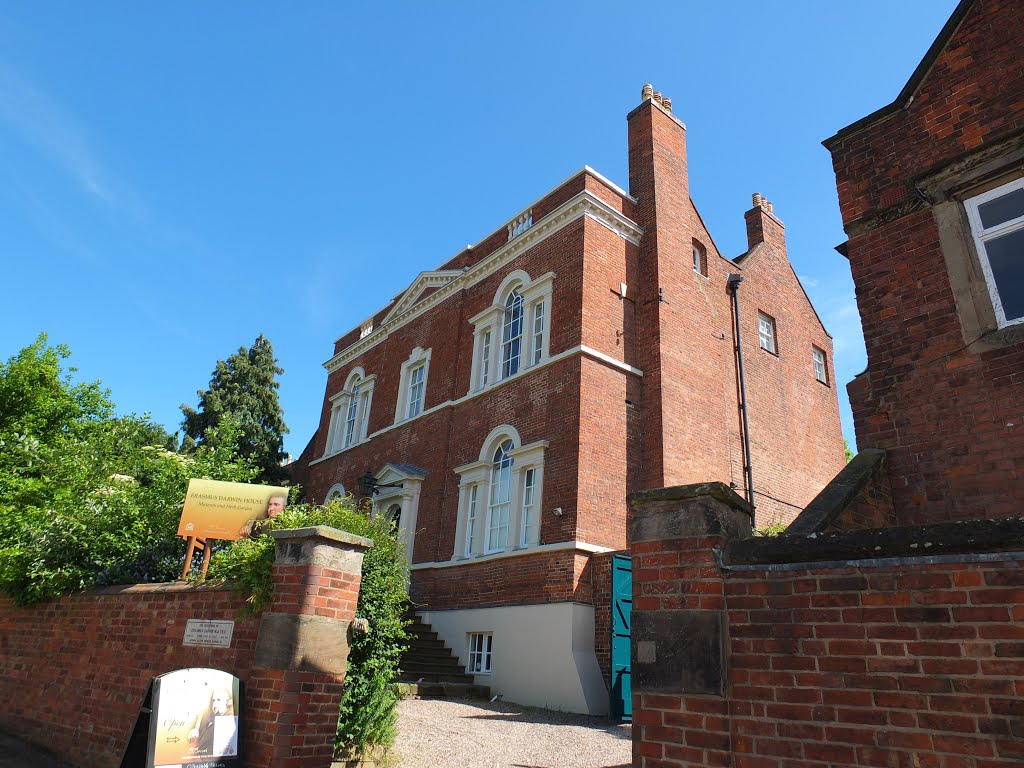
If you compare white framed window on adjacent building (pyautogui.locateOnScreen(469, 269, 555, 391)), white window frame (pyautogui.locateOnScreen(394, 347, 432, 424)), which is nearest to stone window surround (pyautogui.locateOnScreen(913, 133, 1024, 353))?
white framed window on adjacent building (pyautogui.locateOnScreen(469, 269, 555, 391))

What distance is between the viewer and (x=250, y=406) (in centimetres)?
2911

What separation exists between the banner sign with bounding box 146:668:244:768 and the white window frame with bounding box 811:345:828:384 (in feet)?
62.0

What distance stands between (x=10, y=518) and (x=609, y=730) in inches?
327

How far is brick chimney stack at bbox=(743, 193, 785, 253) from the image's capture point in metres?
20.8

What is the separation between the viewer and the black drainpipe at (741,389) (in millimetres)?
15844

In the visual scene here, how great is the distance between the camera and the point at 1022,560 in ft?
10.2

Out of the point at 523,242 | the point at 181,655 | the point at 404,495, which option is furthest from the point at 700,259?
the point at 181,655

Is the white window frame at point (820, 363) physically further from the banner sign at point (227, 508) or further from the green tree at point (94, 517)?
the banner sign at point (227, 508)

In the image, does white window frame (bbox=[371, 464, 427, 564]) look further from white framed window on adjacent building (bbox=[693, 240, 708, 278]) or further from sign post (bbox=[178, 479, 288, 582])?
sign post (bbox=[178, 479, 288, 582])

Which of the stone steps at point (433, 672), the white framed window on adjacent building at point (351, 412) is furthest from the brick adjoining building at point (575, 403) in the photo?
the white framed window on adjacent building at point (351, 412)

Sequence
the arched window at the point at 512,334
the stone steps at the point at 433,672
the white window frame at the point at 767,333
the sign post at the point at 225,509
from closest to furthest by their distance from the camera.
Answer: the sign post at the point at 225,509 → the stone steps at the point at 433,672 → the arched window at the point at 512,334 → the white window frame at the point at 767,333

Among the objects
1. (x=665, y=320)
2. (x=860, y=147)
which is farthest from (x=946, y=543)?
(x=665, y=320)

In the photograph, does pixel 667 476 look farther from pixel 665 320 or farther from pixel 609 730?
pixel 609 730

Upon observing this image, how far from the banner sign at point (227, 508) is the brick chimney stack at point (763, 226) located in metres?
17.7
